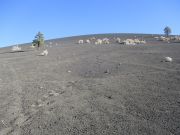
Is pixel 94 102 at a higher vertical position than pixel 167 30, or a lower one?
lower

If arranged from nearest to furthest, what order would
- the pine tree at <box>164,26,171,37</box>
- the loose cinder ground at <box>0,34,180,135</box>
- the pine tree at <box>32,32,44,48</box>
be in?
the loose cinder ground at <box>0,34,180,135</box>, the pine tree at <box>32,32,44,48</box>, the pine tree at <box>164,26,171,37</box>

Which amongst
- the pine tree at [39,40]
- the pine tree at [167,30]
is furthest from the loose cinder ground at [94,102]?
the pine tree at [167,30]

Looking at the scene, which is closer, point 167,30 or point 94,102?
point 94,102

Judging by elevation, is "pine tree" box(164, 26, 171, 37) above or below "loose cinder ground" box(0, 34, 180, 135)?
above

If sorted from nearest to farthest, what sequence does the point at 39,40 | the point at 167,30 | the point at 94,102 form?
the point at 94,102 → the point at 39,40 → the point at 167,30

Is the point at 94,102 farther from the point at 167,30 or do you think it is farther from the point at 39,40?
the point at 167,30

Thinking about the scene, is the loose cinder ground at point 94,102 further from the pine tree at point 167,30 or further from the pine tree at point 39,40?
the pine tree at point 167,30

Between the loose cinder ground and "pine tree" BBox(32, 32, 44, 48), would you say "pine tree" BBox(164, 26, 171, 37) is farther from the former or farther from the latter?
the loose cinder ground

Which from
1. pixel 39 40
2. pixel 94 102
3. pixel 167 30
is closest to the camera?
pixel 94 102

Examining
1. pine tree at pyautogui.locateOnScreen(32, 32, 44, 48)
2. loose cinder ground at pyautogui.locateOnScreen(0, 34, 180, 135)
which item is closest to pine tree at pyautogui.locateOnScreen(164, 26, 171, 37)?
pine tree at pyautogui.locateOnScreen(32, 32, 44, 48)

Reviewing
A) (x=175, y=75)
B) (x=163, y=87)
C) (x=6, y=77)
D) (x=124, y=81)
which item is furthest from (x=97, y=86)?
(x=6, y=77)

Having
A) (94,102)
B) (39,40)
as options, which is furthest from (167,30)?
(94,102)

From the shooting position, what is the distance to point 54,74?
95.1 ft

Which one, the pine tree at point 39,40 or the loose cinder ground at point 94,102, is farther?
the pine tree at point 39,40
